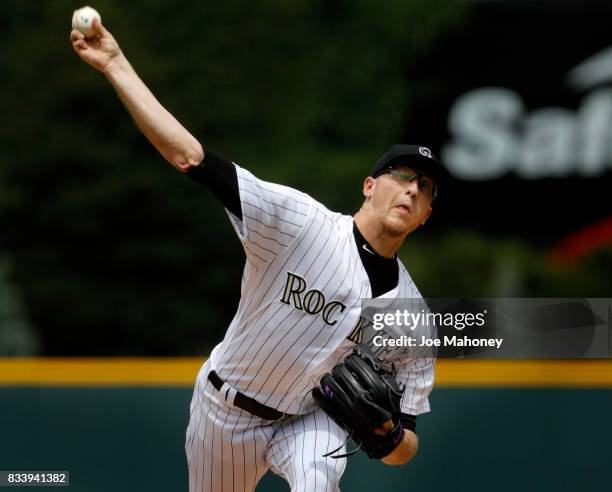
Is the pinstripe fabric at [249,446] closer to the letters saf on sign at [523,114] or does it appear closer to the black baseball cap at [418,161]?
the black baseball cap at [418,161]

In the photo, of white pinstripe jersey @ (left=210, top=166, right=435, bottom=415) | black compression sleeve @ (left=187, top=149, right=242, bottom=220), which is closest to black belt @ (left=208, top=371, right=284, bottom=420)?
white pinstripe jersey @ (left=210, top=166, right=435, bottom=415)

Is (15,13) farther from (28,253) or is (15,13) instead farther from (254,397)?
(254,397)

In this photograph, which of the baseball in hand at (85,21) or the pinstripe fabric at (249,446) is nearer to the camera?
the baseball in hand at (85,21)

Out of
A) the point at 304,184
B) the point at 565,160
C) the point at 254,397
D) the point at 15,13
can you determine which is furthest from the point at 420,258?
the point at 254,397

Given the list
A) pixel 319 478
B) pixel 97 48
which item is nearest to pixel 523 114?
pixel 319 478

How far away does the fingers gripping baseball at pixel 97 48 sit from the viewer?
10.6ft

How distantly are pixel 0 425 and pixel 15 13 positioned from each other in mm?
5450

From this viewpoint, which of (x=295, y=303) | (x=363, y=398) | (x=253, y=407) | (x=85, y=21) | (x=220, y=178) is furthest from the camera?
(x=253, y=407)

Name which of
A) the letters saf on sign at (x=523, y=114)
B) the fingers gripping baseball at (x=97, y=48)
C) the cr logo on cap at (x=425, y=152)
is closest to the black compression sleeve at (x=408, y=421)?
the cr logo on cap at (x=425, y=152)

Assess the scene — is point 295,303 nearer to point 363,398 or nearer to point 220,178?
point 363,398

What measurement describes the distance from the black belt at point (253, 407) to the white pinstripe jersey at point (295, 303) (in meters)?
0.02

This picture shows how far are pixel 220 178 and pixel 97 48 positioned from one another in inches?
18.5

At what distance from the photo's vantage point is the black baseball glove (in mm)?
3604

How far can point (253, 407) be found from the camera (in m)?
3.87
